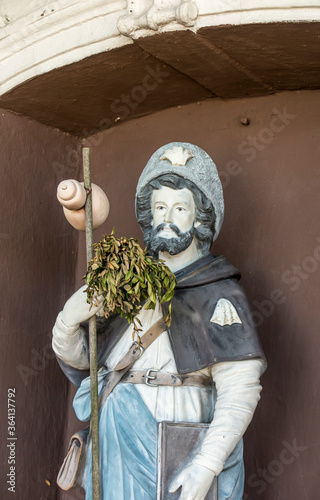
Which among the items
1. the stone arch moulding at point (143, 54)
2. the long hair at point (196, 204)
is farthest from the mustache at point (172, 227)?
the stone arch moulding at point (143, 54)

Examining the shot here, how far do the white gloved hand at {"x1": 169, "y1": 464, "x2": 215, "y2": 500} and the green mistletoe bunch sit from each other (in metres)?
0.48

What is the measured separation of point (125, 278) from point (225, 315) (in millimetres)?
419

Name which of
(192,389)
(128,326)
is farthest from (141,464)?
(128,326)

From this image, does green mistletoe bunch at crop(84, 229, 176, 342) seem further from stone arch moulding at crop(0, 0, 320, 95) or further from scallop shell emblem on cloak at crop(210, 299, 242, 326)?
stone arch moulding at crop(0, 0, 320, 95)

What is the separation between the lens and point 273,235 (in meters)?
3.78

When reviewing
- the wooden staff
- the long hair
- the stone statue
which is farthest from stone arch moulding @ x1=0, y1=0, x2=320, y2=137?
the wooden staff

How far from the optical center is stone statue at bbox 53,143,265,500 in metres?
3.02

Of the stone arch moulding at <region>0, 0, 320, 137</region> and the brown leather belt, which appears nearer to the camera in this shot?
the brown leather belt

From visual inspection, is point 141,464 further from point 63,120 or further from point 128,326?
point 63,120

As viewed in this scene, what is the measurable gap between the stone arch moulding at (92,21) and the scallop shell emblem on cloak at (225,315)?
1012mm

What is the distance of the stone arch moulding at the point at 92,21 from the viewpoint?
3256 millimetres

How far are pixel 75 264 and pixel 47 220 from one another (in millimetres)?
269

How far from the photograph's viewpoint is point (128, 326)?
334 centimetres

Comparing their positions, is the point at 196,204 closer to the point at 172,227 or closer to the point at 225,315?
the point at 172,227
